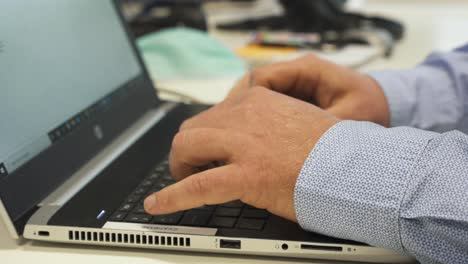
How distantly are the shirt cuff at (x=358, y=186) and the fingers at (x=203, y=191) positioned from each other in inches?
2.1

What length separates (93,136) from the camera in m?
0.67

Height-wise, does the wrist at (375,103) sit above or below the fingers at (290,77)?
below

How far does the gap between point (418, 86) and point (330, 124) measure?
1.03 ft

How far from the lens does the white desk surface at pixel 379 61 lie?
48 cm

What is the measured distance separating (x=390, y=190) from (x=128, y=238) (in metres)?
0.22

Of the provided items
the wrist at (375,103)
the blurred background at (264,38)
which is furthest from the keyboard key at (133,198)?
the blurred background at (264,38)

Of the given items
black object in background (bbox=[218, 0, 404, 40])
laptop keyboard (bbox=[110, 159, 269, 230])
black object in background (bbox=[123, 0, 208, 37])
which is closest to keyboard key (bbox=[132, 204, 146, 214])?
laptop keyboard (bbox=[110, 159, 269, 230])

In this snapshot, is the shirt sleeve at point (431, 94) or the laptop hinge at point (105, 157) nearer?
the laptop hinge at point (105, 157)

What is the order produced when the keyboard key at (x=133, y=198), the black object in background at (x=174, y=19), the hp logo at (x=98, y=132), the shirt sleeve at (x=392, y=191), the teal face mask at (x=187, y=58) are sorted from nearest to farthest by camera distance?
the shirt sleeve at (x=392, y=191), the keyboard key at (x=133, y=198), the hp logo at (x=98, y=132), the teal face mask at (x=187, y=58), the black object in background at (x=174, y=19)

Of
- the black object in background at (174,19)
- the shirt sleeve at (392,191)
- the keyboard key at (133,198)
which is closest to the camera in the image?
the shirt sleeve at (392,191)

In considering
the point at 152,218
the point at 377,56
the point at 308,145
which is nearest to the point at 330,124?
the point at 308,145

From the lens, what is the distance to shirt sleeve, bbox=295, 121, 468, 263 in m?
0.43

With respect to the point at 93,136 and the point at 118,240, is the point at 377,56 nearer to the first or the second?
the point at 93,136

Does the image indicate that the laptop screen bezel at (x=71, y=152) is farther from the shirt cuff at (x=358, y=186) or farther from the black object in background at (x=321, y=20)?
the black object in background at (x=321, y=20)
